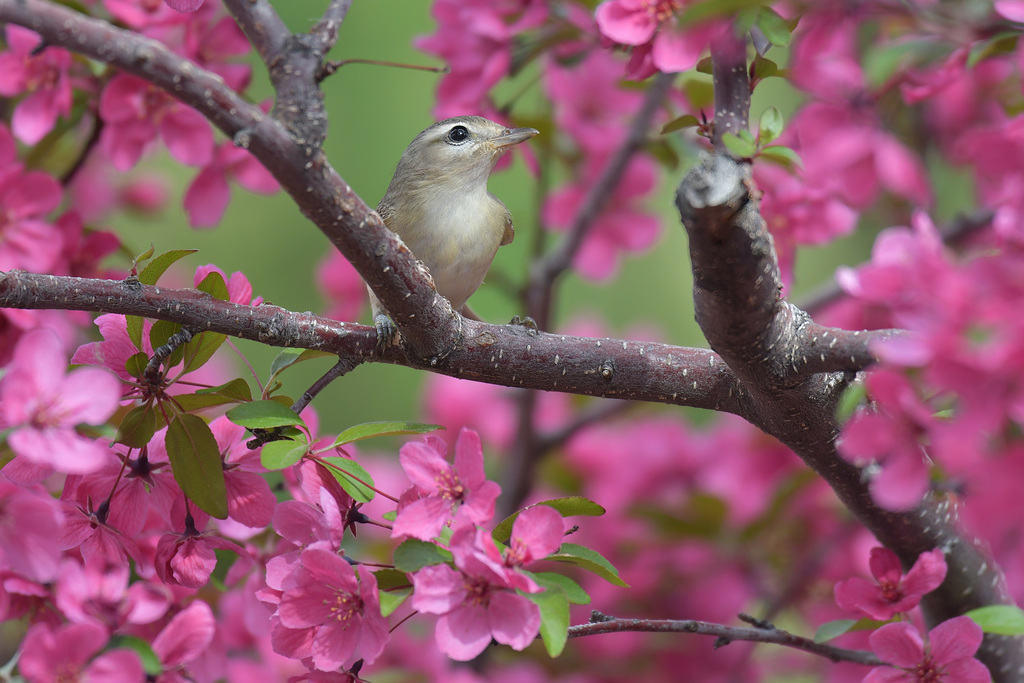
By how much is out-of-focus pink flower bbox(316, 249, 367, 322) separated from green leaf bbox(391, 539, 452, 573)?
1.33 meters

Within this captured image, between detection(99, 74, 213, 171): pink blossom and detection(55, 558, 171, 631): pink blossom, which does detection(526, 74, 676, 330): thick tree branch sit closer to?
detection(99, 74, 213, 171): pink blossom

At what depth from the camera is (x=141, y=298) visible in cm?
89

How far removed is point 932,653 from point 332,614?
1.88ft

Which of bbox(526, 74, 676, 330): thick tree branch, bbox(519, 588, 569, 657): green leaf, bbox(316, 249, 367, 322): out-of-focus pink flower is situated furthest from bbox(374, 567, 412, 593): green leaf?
bbox(316, 249, 367, 322): out-of-focus pink flower

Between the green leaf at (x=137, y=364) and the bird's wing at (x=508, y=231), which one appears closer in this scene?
the green leaf at (x=137, y=364)

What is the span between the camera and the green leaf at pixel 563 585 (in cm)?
81

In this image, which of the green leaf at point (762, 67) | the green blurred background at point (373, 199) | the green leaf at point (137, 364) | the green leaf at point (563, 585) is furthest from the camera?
the green blurred background at point (373, 199)

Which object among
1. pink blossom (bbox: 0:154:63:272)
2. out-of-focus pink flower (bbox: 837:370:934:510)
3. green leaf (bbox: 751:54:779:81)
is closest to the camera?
out-of-focus pink flower (bbox: 837:370:934:510)

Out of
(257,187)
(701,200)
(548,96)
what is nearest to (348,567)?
(701,200)

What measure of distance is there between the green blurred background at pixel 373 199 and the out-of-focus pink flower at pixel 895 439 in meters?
2.77

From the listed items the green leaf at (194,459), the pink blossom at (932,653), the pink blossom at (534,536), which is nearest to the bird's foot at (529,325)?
the pink blossom at (534,536)

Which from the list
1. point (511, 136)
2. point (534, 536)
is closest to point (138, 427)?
point (534, 536)

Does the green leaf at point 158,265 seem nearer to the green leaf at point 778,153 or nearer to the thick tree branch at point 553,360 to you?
the thick tree branch at point 553,360

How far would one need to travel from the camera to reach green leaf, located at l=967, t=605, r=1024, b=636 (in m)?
0.88
